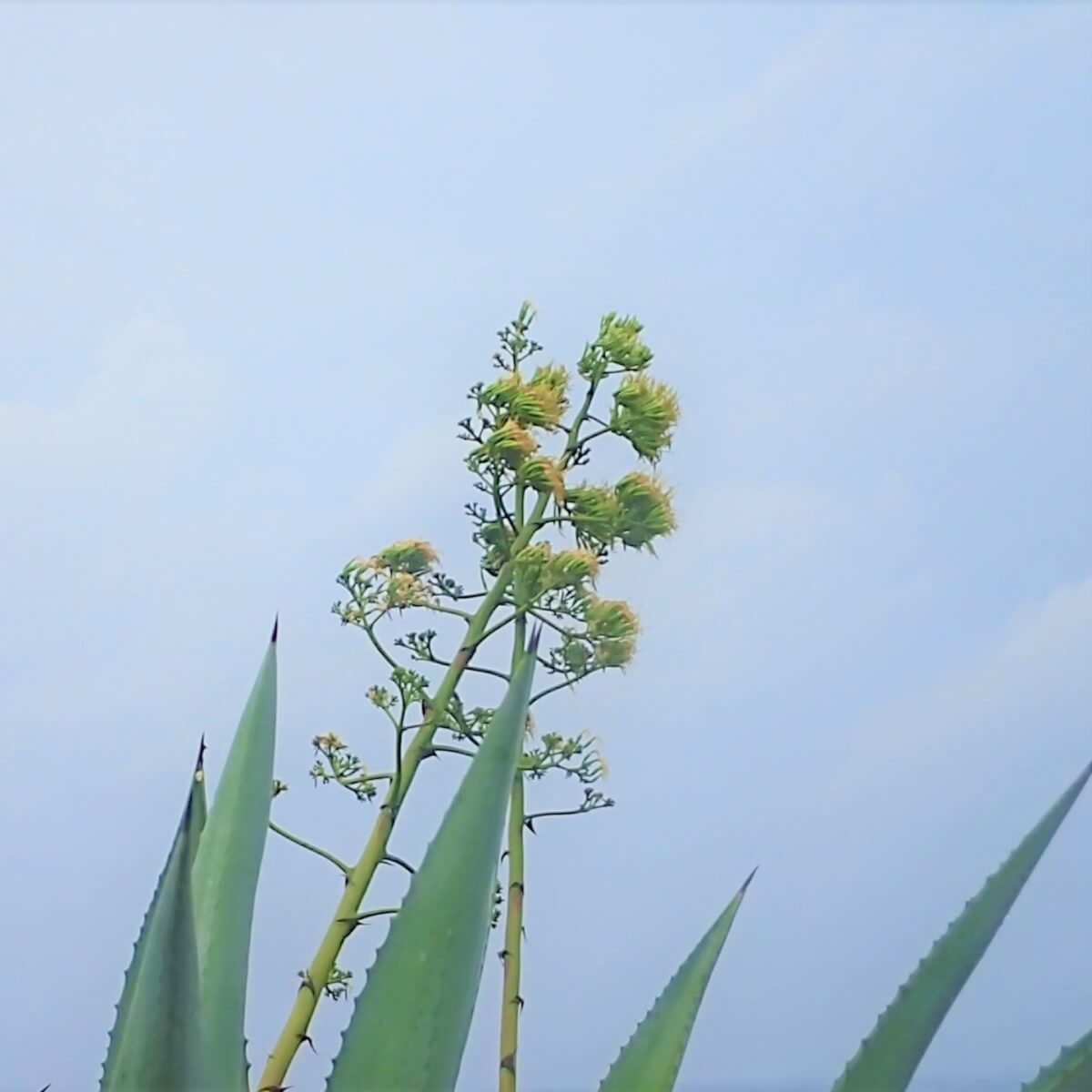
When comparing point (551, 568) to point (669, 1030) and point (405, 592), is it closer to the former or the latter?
point (405, 592)

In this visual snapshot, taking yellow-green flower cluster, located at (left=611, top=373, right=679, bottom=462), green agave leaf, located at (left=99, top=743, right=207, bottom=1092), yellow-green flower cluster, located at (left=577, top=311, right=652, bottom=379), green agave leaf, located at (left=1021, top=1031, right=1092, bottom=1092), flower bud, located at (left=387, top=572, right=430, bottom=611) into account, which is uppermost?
yellow-green flower cluster, located at (left=577, top=311, right=652, bottom=379)

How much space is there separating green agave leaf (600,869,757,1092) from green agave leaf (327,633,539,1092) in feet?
0.26

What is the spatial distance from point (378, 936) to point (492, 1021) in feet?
0.36

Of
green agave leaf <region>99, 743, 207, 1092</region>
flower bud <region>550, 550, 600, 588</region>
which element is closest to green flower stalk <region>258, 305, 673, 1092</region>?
flower bud <region>550, 550, 600, 588</region>

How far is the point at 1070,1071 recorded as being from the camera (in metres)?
0.41

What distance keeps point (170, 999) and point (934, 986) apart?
0.75 ft

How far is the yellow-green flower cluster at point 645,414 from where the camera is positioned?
0.63 metres

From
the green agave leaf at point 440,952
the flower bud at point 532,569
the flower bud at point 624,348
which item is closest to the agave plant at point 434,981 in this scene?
the green agave leaf at point 440,952

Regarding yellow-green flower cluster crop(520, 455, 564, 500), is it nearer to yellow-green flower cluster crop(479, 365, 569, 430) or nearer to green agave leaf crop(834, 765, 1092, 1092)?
yellow-green flower cluster crop(479, 365, 569, 430)

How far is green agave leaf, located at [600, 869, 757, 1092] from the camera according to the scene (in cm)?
46

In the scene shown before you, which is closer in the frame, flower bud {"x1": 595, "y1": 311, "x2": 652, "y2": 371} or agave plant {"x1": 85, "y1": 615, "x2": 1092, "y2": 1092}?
agave plant {"x1": 85, "y1": 615, "x2": 1092, "y2": 1092}

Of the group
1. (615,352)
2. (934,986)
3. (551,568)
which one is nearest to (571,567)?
(551,568)

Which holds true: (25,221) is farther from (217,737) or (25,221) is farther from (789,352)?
(789,352)

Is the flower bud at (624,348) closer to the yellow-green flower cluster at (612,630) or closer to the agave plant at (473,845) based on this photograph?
the agave plant at (473,845)
